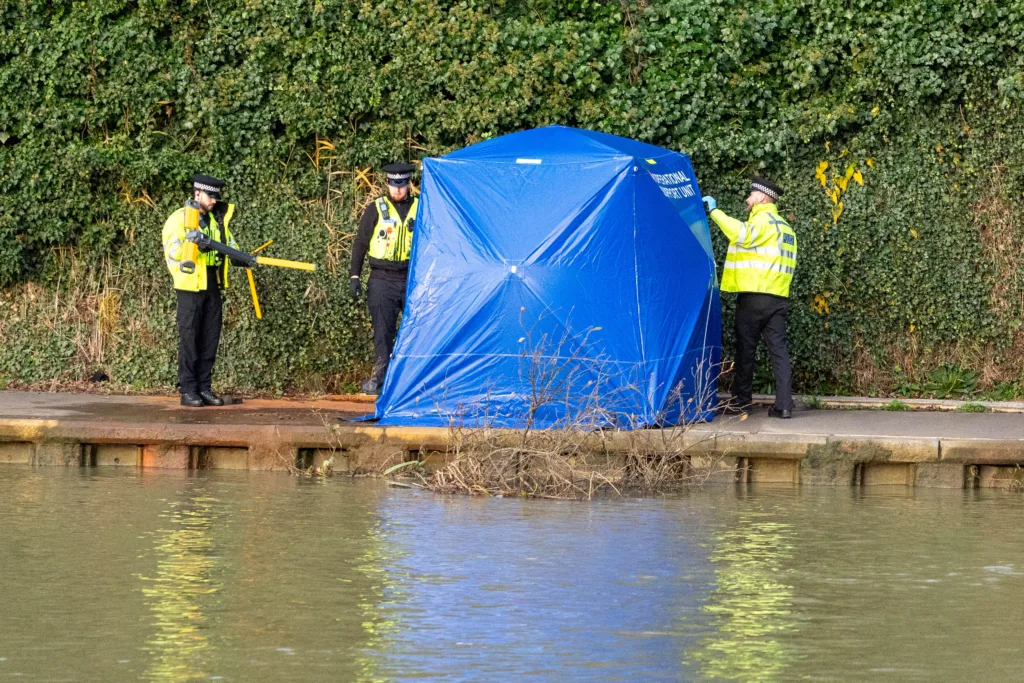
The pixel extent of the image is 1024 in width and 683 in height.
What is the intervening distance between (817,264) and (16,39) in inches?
316

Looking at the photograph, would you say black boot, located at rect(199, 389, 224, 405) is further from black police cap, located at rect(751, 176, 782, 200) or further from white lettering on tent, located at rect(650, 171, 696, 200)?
black police cap, located at rect(751, 176, 782, 200)

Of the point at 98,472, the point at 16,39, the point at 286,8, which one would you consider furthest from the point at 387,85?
the point at 98,472

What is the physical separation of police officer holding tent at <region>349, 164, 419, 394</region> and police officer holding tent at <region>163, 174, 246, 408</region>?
3.60 ft

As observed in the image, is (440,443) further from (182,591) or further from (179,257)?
(182,591)

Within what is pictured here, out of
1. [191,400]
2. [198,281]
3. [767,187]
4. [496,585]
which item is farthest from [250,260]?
[496,585]

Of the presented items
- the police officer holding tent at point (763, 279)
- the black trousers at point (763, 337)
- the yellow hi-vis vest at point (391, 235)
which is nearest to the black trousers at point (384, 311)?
the yellow hi-vis vest at point (391, 235)

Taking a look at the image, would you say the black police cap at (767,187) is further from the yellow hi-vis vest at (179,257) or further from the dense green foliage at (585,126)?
the yellow hi-vis vest at (179,257)

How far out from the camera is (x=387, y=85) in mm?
15227

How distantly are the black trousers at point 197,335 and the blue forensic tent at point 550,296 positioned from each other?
1.97m

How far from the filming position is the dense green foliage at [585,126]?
14.9 meters

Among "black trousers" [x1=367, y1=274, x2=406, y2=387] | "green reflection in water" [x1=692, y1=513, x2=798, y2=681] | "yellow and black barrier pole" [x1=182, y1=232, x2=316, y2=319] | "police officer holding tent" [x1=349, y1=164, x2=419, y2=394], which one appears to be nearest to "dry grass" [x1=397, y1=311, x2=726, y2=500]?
"green reflection in water" [x1=692, y1=513, x2=798, y2=681]

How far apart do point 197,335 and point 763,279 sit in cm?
471

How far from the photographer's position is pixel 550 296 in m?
12.2

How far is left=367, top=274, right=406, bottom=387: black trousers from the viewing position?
13.5 m
